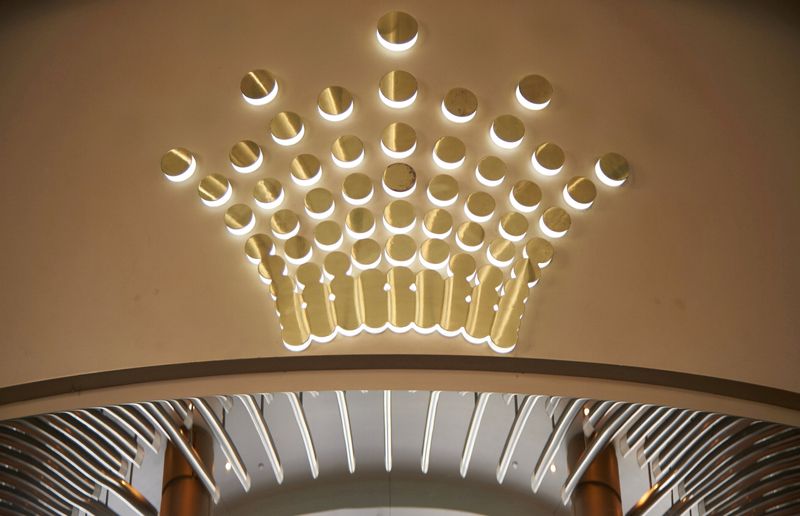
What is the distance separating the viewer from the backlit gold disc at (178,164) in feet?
14.2

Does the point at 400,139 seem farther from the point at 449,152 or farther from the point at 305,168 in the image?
the point at 305,168

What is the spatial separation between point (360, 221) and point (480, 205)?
539 mm

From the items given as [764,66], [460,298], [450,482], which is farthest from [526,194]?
[450,482]

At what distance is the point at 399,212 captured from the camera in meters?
4.24

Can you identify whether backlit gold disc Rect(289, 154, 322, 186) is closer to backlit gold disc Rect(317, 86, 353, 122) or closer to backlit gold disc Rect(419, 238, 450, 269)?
backlit gold disc Rect(317, 86, 353, 122)

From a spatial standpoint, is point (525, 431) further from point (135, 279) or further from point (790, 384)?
point (135, 279)

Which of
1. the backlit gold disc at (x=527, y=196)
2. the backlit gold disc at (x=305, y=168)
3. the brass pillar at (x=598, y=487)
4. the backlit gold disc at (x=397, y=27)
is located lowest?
the brass pillar at (x=598, y=487)

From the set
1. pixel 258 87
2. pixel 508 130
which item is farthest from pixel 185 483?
pixel 508 130

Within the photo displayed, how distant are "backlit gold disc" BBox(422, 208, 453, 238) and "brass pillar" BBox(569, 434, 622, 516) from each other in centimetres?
189

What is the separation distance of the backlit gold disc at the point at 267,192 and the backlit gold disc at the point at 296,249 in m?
0.19

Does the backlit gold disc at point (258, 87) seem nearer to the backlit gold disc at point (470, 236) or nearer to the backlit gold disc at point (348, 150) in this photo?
the backlit gold disc at point (348, 150)

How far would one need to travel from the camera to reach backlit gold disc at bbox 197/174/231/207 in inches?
169

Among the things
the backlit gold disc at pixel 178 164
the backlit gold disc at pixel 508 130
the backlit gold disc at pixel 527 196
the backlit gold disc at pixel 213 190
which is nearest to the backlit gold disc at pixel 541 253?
the backlit gold disc at pixel 527 196

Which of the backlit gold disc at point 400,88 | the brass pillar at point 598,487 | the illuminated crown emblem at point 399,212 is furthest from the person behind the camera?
the brass pillar at point 598,487
